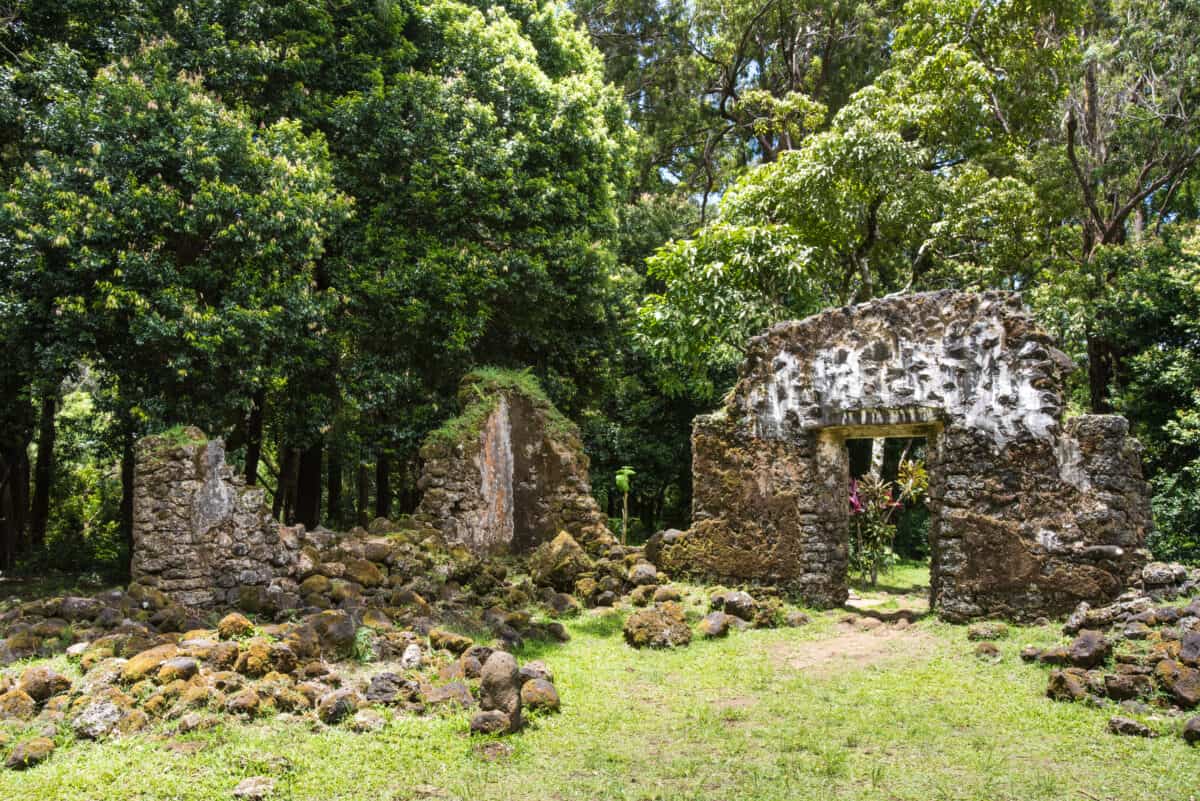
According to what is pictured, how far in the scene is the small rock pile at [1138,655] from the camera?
6.37 m

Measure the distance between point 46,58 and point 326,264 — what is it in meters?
4.98

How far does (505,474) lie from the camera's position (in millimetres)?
13891

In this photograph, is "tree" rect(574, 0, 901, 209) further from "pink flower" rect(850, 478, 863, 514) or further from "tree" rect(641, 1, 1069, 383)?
"pink flower" rect(850, 478, 863, 514)

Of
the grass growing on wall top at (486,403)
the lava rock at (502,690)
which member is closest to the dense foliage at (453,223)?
the grass growing on wall top at (486,403)

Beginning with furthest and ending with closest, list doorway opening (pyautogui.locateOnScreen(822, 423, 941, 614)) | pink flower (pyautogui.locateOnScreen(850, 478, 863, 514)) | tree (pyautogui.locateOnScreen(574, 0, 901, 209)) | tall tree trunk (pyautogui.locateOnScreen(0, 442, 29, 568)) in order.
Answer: tree (pyautogui.locateOnScreen(574, 0, 901, 209)), tall tree trunk (pyautogui.locateOnScreen(0, 442, 29, 568)), pink flower (pyautogui.locateOnScreen(850, 478, 863, 514)), doorway opening (pyautogui.locateOnScreen(822, 423, 941, 614))

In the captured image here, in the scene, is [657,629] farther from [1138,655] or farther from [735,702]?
[1138,655]

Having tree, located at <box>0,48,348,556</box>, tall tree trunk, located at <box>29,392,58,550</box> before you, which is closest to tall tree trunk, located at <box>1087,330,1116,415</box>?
tree, located at <box>0,48,348,556</box>

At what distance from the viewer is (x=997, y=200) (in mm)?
15930

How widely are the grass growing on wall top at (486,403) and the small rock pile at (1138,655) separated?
821cm

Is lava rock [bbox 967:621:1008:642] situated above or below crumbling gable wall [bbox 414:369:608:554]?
below

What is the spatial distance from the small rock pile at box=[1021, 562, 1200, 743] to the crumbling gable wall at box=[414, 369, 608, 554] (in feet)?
23.7

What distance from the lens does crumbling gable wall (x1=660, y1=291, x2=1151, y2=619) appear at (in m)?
9.19

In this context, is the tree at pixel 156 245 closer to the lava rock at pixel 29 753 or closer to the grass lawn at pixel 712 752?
the lava rock at pixel 29 753

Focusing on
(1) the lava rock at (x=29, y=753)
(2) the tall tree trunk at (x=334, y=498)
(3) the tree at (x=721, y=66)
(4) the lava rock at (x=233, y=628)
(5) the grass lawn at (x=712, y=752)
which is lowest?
(5) the grass lawn at (x=712, y=752)
